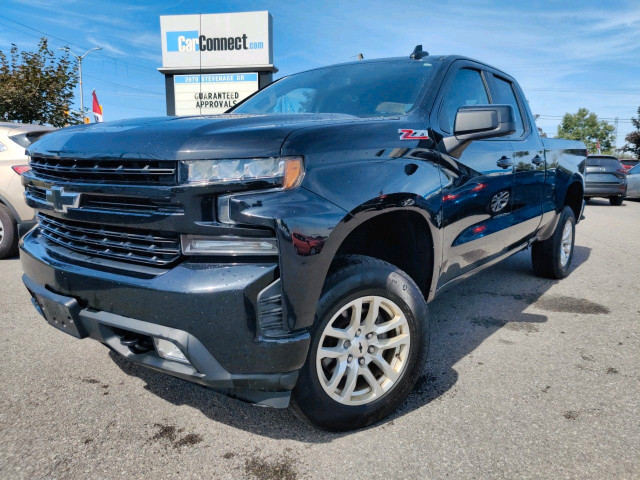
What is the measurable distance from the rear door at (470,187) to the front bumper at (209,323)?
127 centimetres

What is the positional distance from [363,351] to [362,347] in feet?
0.06

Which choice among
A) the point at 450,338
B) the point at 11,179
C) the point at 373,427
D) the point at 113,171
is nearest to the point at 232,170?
the point at 113,171

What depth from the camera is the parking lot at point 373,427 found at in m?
2.03

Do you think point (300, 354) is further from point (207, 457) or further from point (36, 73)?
point (36, 73)

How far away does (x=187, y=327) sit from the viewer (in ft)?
5.97

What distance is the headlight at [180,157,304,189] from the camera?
1.82 metres

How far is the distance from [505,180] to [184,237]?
7.85 feet

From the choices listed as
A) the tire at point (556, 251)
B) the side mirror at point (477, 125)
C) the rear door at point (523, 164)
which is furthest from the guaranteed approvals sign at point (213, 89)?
the side mirror at point (477, 125)

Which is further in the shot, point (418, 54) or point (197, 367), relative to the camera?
point (418, 54)

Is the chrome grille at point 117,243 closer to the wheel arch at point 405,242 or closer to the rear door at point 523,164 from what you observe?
the wheel arch at point 405,242

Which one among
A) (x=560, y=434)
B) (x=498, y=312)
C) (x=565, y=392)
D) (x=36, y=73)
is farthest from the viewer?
(x=36, y=73)

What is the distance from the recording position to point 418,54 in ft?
10.9

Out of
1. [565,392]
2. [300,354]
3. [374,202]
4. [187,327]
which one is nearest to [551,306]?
[565,392]

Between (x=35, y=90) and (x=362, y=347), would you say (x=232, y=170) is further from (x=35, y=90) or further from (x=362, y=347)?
(x=35, y=90)
